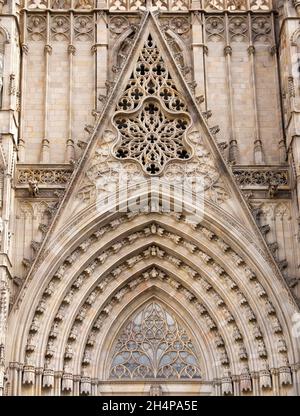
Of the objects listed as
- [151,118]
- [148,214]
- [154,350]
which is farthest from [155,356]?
[151,118]

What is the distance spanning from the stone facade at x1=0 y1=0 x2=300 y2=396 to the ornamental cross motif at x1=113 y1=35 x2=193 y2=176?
30 mm

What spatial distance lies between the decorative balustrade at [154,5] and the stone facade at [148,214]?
21.1 inches

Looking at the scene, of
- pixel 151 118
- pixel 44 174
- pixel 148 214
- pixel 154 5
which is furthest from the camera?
pixel 154 5

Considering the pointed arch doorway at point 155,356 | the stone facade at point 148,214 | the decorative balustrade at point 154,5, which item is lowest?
the pointed arch doorway at point 155,356

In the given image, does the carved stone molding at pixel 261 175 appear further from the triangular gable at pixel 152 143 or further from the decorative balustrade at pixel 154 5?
the decorative balustrade at pixel 154 5

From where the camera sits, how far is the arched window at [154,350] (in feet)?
68.5

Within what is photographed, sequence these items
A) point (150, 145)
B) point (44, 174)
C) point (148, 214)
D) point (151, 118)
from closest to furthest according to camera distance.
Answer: point (148, 214) → point (44, 174) → point (150, 145) → point (151, 118)

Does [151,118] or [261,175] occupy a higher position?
[151,118]

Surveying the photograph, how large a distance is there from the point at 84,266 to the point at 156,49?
5.20 m

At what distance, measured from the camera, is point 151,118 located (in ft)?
71.4

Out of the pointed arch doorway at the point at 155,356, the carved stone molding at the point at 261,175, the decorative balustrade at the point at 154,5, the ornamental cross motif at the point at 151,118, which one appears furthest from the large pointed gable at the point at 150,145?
the pointed arch doorway at the point at 155,356

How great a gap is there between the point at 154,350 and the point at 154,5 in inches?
316

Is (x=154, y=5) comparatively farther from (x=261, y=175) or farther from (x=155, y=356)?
(x=155, y=356)
